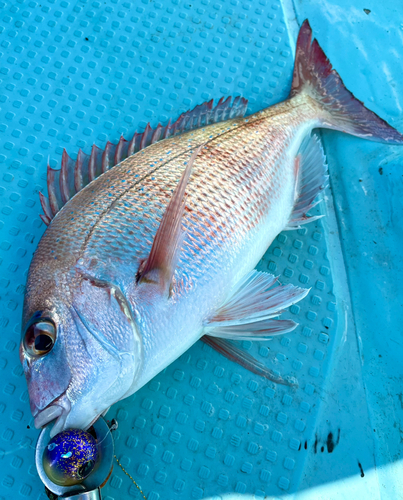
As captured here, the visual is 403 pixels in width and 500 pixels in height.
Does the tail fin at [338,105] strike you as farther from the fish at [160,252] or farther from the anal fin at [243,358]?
the anal fin at [243,358]

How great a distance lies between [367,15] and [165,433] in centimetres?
234

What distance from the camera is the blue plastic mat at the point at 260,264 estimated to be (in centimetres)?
143

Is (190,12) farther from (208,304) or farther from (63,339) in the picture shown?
(63,339)

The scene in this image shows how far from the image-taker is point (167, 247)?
1144 millimetres

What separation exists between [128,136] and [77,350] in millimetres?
1111

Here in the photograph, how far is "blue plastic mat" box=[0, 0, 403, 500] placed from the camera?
56.2 inches

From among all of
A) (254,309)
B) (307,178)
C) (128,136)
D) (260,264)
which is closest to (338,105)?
(307,178)

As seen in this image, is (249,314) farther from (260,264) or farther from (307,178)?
(307,178)

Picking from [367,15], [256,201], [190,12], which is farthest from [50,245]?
[367,15]

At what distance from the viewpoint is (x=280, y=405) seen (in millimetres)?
1504

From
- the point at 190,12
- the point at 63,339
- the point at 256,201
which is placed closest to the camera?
the point at 63,339

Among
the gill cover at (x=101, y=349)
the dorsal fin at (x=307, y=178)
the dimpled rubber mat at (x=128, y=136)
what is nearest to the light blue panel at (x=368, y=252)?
the dimpled rubber mat at (x=128, y=136)

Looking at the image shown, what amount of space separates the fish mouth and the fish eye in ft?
0.45

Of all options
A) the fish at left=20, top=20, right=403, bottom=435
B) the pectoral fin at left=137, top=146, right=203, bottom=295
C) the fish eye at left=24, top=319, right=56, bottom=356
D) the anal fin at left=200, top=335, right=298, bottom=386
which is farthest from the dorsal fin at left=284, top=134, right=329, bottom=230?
the fish eye at left=24, top=319, right=56, bottom=356
